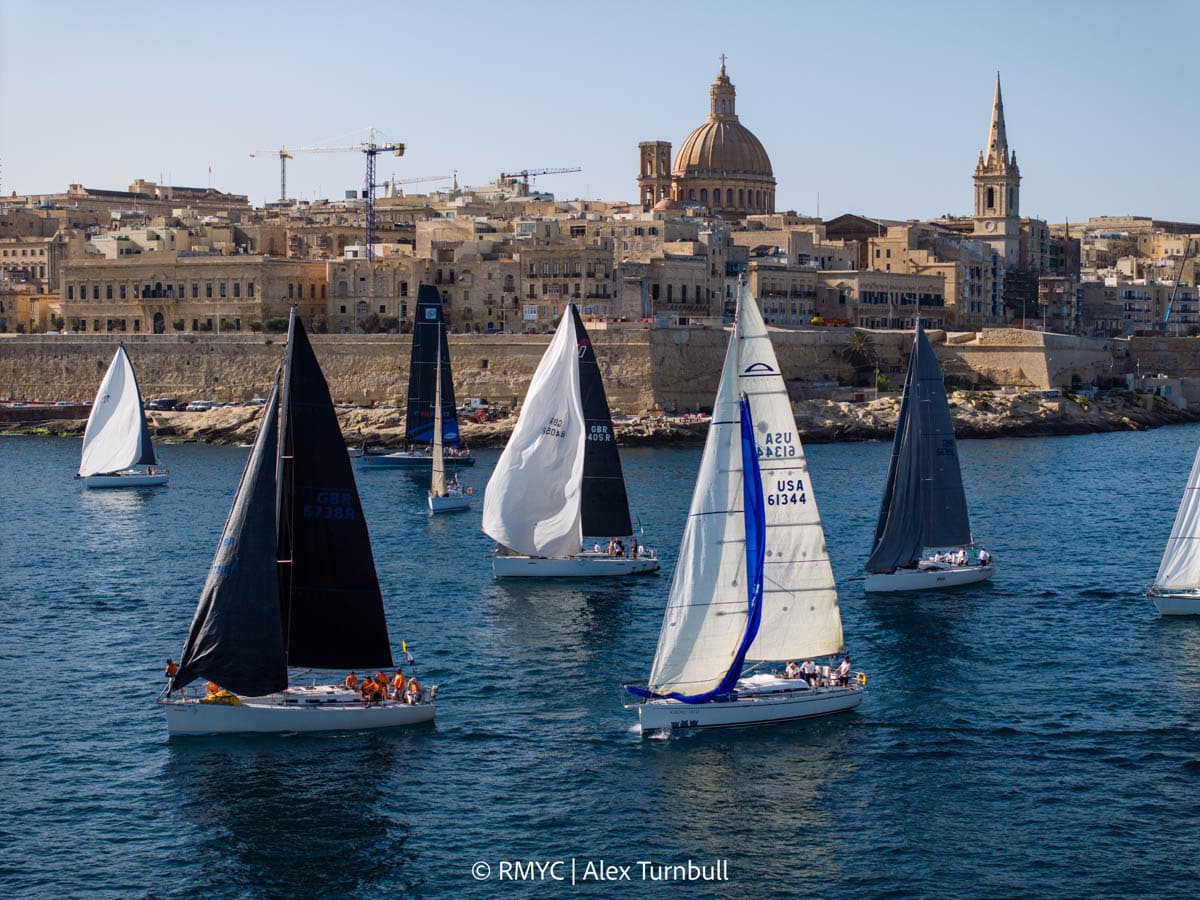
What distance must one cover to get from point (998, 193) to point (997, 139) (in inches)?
125

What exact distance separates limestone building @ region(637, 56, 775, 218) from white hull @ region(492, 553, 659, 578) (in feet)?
233

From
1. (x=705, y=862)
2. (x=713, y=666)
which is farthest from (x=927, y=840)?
(x=713, y=666)

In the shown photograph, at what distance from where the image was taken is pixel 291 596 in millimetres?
24062

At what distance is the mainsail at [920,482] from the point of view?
3472 cm

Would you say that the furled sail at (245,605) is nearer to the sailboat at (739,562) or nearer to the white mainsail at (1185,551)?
the sailboat at (739,562)

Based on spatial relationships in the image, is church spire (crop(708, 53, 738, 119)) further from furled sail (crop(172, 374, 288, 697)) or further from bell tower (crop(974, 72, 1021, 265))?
furled sail (crop(172, 374, 288, 697))

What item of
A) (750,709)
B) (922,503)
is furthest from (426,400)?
(750,709)

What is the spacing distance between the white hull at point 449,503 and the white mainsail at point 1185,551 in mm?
20778

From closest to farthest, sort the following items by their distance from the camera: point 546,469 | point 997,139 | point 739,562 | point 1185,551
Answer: point 739,562 < point 1185,551 < point 546,469 < point 997,139

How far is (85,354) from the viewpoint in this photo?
8012 centimetres

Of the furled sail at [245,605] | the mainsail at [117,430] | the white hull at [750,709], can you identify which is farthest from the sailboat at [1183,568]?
the mainsail at [117,430]

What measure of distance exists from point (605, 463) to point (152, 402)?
46.2 meters

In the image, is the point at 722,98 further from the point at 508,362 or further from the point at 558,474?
the point at 558,474

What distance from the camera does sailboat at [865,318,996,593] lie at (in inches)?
1364
